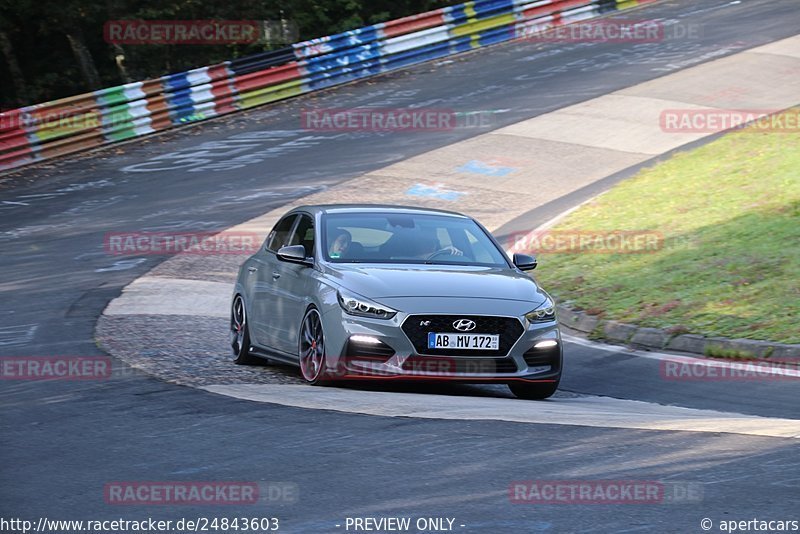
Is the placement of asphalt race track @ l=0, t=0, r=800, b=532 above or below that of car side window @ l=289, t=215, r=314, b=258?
below

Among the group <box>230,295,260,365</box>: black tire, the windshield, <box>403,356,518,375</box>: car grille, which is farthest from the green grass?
<box>230,295,260,365</box>: black tire

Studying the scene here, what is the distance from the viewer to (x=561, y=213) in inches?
846

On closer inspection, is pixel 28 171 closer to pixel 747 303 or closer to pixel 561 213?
pixel 561 213

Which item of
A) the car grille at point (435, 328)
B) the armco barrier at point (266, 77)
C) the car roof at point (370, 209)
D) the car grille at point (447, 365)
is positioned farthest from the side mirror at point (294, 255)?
the armco barrier at point (266, 77)

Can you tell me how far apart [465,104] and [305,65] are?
4.62m

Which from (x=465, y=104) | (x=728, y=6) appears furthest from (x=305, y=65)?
(x=728, y=6)

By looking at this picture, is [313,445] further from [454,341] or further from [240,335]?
[240,335]

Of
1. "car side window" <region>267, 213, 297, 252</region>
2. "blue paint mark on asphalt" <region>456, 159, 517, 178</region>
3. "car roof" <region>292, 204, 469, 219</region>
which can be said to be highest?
"car roof" <region>292, 204, 469, 219</region>

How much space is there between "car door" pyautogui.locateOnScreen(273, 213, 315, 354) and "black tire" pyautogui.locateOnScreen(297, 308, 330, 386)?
0.17 meters

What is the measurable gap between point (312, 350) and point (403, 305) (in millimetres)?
1043

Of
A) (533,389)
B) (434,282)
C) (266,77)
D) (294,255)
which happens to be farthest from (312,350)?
(266,77)

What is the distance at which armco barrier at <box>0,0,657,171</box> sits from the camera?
86.4ft

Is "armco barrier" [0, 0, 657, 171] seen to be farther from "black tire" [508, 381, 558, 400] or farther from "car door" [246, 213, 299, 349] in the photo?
"black tire" [508, 381, 558, 400]

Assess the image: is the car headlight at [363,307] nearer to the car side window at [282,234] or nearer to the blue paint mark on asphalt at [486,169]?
the car side window at [282,234]
